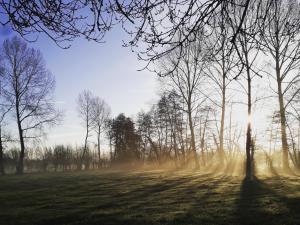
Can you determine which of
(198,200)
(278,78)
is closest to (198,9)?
(198,200)

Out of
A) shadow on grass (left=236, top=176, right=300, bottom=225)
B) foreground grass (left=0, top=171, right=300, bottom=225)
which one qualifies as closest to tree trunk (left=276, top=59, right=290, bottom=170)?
foreground grass (left=0, top=171, right=300, bottom=225)

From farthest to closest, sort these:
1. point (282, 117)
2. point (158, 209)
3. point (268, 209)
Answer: point (282, 117) < point (158, 209) < point (268, 209)

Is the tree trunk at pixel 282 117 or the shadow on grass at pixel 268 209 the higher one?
the tree trunk at pixel 282 117

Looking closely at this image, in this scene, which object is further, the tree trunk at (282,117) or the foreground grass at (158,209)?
the tree trunk at (282,117)

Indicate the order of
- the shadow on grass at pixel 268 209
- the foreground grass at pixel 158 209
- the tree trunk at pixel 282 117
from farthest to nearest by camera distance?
the tree trunk at pixel 282 117 → the foreground grass at pixel 158 209 → the shadow on grass at pixel 268 209

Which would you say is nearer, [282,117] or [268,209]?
[268,209]

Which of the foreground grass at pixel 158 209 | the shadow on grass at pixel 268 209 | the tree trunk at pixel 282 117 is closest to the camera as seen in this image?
the shadow on grass at pixel 268 209

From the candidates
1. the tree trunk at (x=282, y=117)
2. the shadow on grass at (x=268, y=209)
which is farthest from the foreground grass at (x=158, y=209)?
the tree trunk at (x=282, y=117)

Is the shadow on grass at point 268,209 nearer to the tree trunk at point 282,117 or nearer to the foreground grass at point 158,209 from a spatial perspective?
the foreground grass at point 158,209

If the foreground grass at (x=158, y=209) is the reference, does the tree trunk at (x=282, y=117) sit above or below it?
above

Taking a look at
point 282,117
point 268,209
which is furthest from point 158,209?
point 282,117

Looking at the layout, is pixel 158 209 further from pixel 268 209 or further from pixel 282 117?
pixel 282 117

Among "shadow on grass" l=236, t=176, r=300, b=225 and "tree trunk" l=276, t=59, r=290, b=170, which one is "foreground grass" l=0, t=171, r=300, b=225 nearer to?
"shadow on grass" l=236, t=176, r=300, b=225

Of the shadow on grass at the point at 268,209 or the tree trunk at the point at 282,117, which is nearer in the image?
the shadow on grass at the point at 268,209
